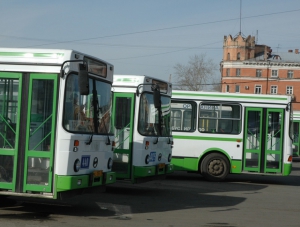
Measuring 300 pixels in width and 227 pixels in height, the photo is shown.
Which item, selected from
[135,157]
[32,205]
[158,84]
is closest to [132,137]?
[135,157]

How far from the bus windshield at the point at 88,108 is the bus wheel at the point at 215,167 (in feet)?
27.3

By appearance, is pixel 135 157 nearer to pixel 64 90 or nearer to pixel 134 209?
pixel 134 209

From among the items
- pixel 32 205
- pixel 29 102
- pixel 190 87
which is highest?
pixel 190 87

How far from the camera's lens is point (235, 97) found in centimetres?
1986

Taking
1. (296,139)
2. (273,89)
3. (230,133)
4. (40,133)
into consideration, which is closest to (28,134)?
(40,133)

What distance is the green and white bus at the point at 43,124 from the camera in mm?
10406

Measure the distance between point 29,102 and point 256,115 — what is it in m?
10.7

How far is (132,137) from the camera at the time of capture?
1465cm

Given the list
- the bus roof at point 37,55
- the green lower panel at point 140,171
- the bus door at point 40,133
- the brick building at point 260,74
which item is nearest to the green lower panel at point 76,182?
the bus door at point 40,133

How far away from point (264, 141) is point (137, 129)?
6.31 m

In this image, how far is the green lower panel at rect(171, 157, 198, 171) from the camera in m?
19.7

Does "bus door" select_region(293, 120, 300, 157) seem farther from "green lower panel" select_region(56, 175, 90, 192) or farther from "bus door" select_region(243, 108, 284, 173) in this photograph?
"green lower panel" select_region(56, 175, 90, 192)

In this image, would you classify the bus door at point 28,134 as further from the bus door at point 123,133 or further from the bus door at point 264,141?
the bus door at point 264,141

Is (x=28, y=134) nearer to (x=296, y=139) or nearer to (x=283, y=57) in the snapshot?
(x=296, y=139)
